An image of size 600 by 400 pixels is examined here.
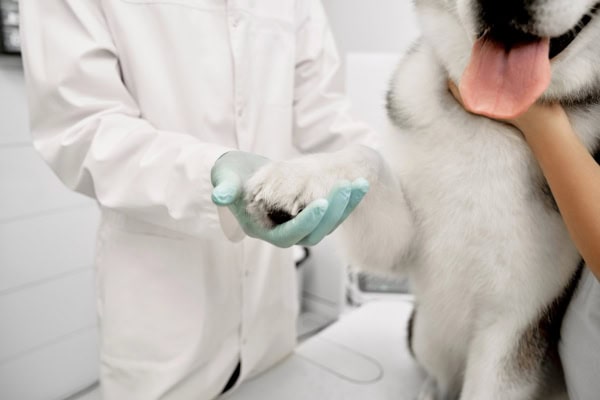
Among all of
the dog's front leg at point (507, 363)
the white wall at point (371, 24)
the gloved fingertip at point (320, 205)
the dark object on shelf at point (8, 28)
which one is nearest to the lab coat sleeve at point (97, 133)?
the gloved fingertip at point (320, 205)

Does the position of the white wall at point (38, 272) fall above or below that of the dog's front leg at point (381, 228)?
below

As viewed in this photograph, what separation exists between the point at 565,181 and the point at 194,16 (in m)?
0.75

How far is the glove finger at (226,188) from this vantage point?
24.5 inches

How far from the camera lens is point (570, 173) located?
69 cm

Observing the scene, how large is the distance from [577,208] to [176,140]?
25.2 inches

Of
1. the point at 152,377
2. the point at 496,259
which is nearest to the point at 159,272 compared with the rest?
the point at 152,377

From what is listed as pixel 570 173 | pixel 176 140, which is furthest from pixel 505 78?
pixel 176 140

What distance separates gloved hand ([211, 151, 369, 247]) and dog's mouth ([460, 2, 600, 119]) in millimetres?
227

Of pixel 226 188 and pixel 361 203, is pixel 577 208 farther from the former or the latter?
pixel 226 188

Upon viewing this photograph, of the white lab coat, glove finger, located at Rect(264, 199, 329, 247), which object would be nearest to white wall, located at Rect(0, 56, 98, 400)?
the white lab coat

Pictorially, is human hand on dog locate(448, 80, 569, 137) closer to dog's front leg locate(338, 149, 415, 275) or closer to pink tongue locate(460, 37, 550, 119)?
pink tongue locate(460, 37, 550, 119)

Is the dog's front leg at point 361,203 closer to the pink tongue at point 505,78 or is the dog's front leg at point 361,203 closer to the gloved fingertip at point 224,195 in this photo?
the gloved fingertip at point 224,195

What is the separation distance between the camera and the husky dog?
2.29 feet

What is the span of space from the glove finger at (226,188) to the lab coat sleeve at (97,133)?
0.38 feet
